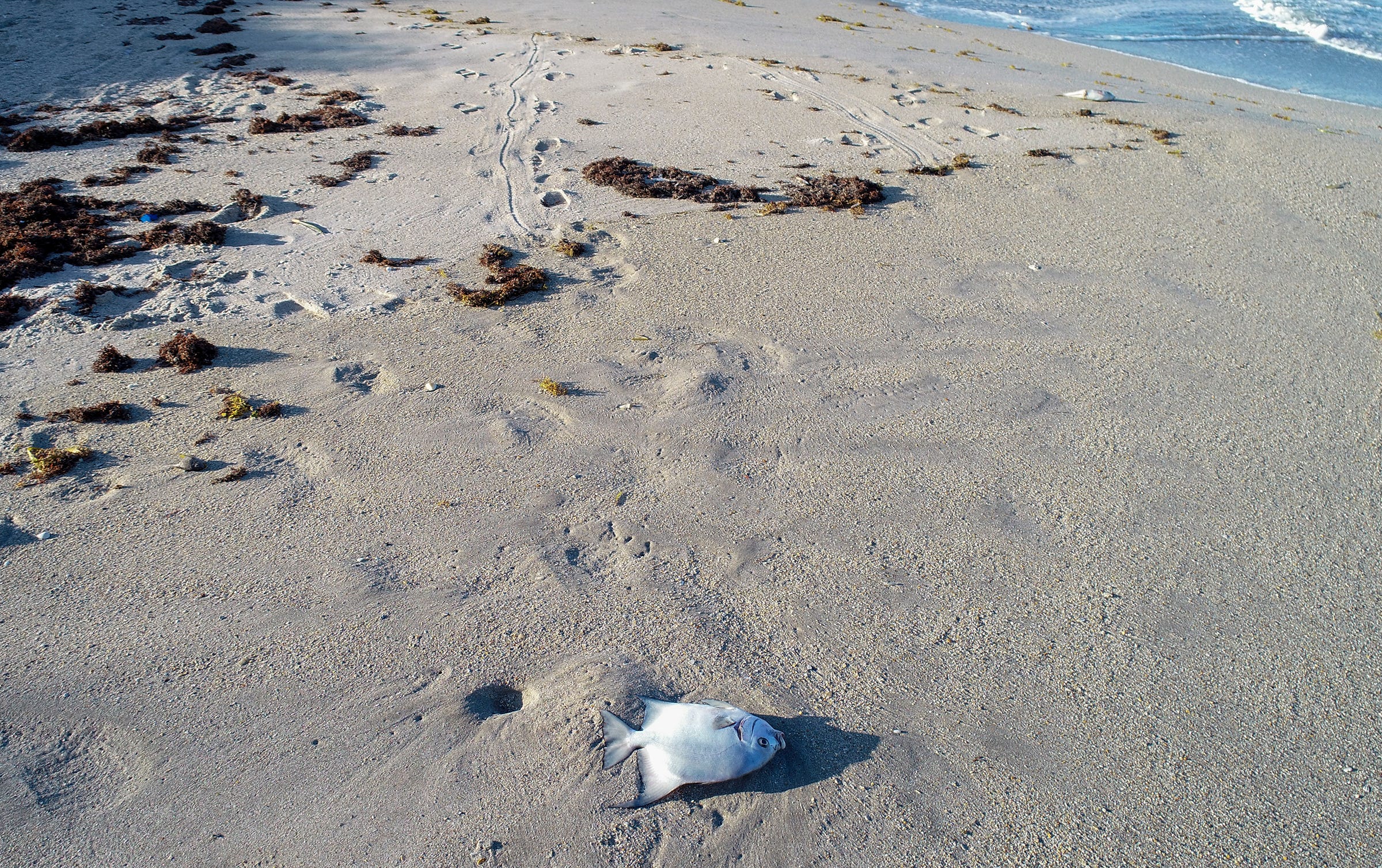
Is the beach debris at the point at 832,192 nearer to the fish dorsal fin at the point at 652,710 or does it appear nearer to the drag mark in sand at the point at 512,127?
the drag mark in sand at the point at 512,127

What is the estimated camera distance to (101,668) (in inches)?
104

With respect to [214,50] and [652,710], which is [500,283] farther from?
[214,50]

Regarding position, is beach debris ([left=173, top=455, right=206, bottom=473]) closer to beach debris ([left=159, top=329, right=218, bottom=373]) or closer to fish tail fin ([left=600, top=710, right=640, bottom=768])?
beach debris ([left=159, top=329, right=218, bottom=373])

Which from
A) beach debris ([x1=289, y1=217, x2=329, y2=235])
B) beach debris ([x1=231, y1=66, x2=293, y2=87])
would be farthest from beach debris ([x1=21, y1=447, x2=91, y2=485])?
beach debris ([x1=231, y1=66, x2=293, y2=87])

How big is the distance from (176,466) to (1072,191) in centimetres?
607

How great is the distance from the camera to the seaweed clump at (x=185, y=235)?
4.87m

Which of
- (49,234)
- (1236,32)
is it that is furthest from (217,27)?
(1236,32)

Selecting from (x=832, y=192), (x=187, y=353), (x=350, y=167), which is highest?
(x=832, y=192)

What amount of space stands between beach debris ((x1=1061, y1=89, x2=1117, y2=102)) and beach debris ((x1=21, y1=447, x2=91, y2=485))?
8.47 m

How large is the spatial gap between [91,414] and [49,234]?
193 centimetres

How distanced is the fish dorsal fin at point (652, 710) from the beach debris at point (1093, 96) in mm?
7827

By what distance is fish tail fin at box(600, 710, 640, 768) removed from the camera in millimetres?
2428

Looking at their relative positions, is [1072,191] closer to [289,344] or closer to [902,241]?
[902,241]

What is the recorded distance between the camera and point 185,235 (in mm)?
4934
